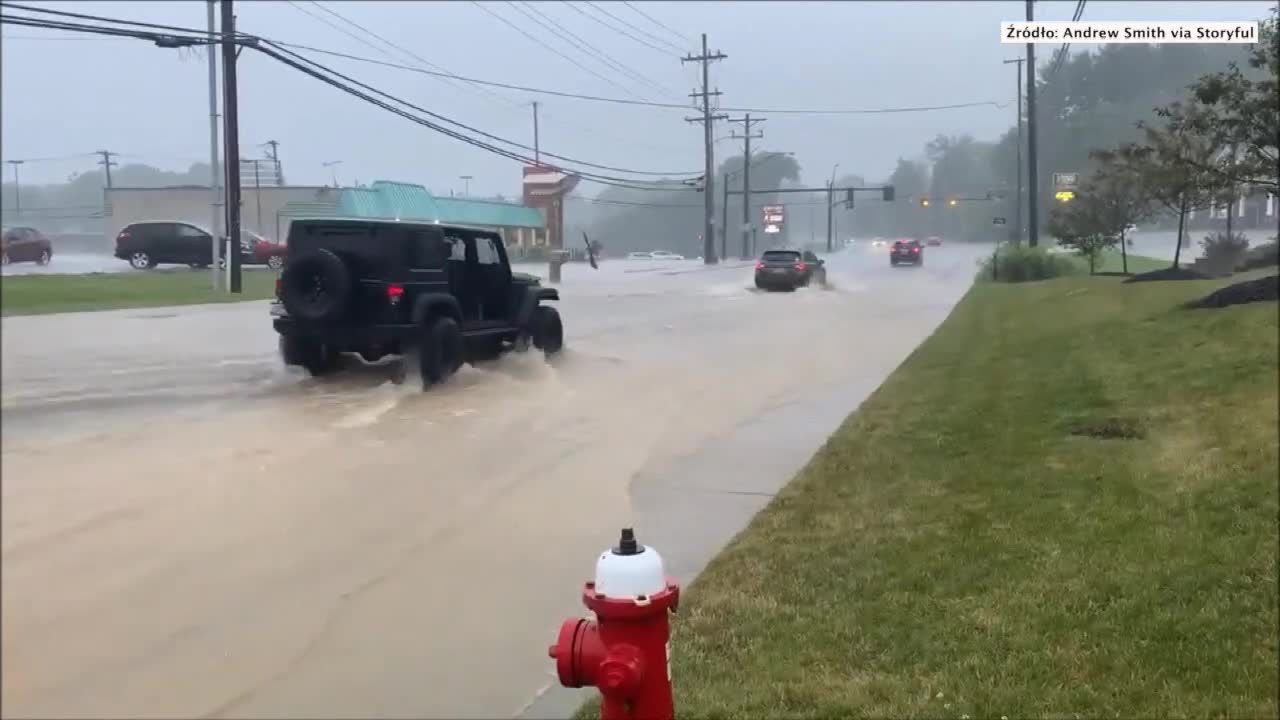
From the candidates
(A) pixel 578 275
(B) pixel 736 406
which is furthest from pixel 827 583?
(A) pixel 578 275

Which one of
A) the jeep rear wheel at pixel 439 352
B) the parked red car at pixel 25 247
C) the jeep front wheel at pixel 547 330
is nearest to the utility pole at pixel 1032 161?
the jeep front wheel at pixel 547 330

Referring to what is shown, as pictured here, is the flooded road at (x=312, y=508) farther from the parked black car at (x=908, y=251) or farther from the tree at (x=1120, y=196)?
the tree at (x=1120, y=196)

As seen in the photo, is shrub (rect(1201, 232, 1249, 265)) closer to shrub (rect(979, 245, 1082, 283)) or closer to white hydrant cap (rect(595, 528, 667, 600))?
shrub (rect(979, 245, 1082, 283))

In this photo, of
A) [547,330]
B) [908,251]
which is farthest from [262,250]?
[908,251]

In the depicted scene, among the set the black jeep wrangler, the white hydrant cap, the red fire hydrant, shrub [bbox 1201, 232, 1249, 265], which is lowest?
the red fire hydrant

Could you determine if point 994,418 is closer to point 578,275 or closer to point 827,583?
point 827,583

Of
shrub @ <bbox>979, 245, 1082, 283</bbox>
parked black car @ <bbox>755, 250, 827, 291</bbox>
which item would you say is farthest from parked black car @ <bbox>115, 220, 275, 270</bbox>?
shrub @ <bbox>979, 245, 1082, 283</bbox>
